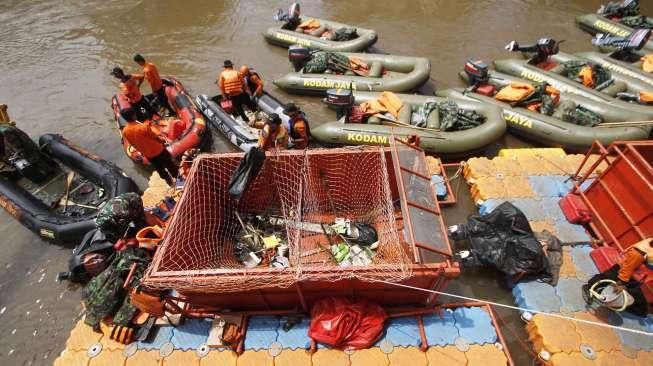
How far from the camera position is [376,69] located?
8.13 m

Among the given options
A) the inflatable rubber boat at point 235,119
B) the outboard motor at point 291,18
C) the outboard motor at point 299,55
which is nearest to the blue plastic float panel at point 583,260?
the inflatable rubber boat at point 235,119

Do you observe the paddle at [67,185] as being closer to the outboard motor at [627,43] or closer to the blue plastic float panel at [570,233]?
the blue plastic float panel at [570,233]

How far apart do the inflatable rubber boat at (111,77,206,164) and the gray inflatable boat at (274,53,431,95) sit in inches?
90.4

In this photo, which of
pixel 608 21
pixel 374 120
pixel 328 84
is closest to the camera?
pixel 374 120

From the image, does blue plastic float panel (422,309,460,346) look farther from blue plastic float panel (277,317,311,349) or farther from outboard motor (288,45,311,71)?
outboard motor (288,45,311,71)

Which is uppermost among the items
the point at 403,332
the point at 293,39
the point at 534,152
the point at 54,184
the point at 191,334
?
the point at 293,39

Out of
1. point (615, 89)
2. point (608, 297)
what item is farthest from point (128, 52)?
point (615, 89)

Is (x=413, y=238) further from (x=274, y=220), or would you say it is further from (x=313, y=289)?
(x=274, y=220)

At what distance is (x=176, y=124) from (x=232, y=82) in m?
1.43

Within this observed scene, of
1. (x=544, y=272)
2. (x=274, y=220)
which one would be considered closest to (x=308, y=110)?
(x=274, y=220)

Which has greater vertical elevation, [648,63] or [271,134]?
[271,134]

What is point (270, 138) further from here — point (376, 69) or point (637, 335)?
point (637, 335)

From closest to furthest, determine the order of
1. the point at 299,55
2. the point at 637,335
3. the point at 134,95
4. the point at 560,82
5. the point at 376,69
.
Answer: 1. the point at 637,335
2. the point at 134,95
3. the point at 560,82
4. the point at 376,69
5. the point at 299,55

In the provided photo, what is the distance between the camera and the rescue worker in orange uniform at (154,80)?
268 inches
